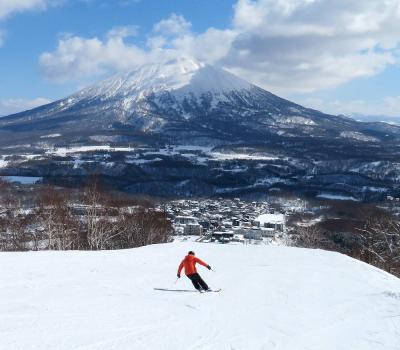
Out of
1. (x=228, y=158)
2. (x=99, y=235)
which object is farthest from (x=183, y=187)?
(x=99, y=235)

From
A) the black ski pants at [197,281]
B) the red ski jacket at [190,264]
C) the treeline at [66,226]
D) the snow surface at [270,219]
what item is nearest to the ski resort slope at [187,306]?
the black ski pants at [197,281]

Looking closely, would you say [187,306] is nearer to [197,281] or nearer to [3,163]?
[197,281]

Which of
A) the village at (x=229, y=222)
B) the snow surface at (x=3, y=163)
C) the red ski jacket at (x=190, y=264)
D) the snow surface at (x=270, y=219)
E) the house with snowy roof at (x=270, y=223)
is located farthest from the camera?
the snow surface at (x=3, y=163)

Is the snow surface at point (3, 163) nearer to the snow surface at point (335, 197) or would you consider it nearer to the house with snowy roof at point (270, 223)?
the snow surface at point (335, 197)

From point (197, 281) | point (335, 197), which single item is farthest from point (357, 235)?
point (335, 197)

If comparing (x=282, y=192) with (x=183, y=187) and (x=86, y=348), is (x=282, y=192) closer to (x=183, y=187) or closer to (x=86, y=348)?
(x=183, y=187)

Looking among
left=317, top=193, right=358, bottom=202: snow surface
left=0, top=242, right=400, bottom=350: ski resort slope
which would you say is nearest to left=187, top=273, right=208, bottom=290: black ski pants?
left=0, top=242, right=400, bottom=350: ski resort slope

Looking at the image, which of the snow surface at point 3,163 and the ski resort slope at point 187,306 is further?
the snow surface at point 3,163
